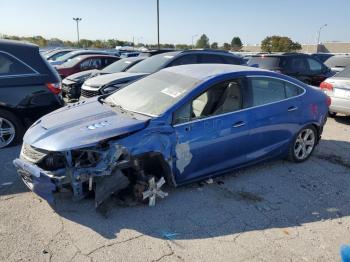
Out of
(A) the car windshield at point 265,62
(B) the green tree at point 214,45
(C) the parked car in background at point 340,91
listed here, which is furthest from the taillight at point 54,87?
(B) the green tree at point 214,45

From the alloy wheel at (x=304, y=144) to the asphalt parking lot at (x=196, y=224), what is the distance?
0.70 metres

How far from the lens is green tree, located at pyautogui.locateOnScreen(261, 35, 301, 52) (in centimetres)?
5862

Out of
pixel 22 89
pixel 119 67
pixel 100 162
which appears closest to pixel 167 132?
pixel 100 162

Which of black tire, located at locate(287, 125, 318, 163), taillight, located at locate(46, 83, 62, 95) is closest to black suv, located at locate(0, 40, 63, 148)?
taillight, located at locate(46, 83, 62, 95)

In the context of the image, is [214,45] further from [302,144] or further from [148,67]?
[302,144]

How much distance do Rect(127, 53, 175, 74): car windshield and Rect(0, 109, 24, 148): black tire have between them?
11.4ft

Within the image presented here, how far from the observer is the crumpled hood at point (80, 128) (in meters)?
3.47

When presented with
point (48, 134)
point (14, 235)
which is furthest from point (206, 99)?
point (14, 235)

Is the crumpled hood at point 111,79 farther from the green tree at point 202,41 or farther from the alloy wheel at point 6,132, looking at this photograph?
the green tree at point 202,41

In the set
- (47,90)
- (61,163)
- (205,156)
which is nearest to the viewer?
(61,163)

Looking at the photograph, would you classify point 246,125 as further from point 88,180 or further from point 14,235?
point 14,235

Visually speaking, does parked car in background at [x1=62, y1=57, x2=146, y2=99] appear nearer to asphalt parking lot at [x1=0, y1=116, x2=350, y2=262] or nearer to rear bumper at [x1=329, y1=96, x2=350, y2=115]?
asphalt parking lot at [x1=0, y1=116, x2=350, y2=262]

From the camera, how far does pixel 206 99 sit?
4.33m

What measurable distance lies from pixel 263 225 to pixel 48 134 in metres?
2.51
